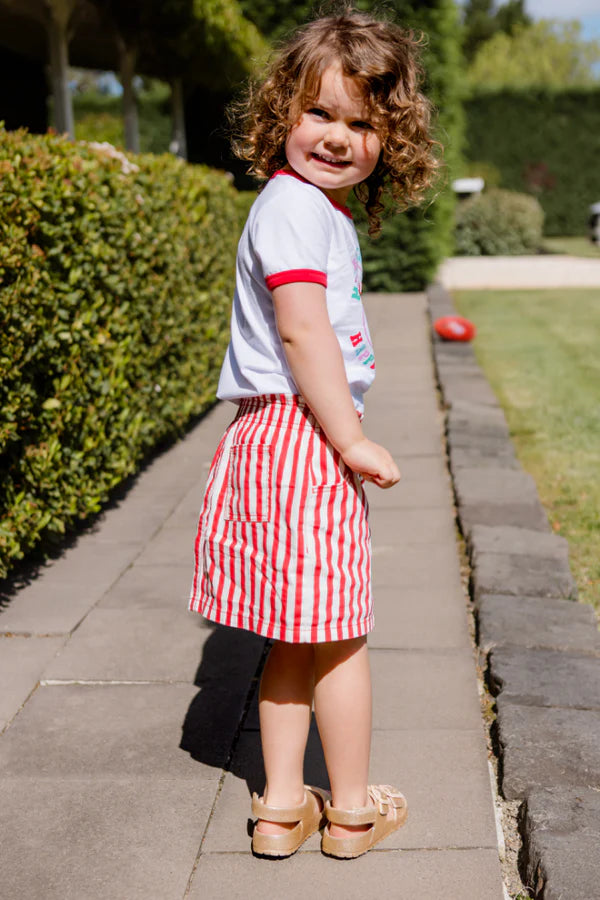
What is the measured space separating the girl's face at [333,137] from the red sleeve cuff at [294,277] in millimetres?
221

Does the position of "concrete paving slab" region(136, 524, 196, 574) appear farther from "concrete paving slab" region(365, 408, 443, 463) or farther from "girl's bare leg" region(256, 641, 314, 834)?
"girl's bare leg" region(256, 641, 314, 834)

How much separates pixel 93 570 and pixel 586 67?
7063cm

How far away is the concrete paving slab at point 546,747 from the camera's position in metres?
2.24

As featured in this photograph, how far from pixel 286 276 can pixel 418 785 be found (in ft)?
3.95

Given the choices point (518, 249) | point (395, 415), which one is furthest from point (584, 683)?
point (518, 249)

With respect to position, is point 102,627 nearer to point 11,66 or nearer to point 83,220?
point 83,220

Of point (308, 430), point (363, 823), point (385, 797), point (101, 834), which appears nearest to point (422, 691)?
point (385, 797)

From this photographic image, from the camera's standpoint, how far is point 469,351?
8383mm

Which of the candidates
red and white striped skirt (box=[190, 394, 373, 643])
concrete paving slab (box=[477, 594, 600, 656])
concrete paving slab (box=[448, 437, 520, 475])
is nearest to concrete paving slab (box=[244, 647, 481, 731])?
concrete paving slab (box=[477, 594, 600, 656])

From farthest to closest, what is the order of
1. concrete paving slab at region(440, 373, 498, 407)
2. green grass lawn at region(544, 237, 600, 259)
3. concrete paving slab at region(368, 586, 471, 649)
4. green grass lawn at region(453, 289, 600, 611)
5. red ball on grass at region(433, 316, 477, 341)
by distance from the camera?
green grass lawn at region(544, 237, 600, 259) → red ball on grass at region(433, 316, 477, 341) → concrete paving slab at region(440, 373, 498, 407) → green grass lawn at region(453, 289, 600, 611) → concrete paving slab at region(368, 586, 471, 649)

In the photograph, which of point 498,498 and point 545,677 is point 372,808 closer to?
point 545,677

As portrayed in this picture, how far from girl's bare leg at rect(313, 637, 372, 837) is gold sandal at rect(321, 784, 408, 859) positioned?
0.05 ft

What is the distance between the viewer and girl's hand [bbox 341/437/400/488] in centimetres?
189

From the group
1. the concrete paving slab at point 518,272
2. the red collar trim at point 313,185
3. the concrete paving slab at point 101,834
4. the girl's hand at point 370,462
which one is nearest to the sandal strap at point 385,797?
the concrete paving slab at point 101,834
